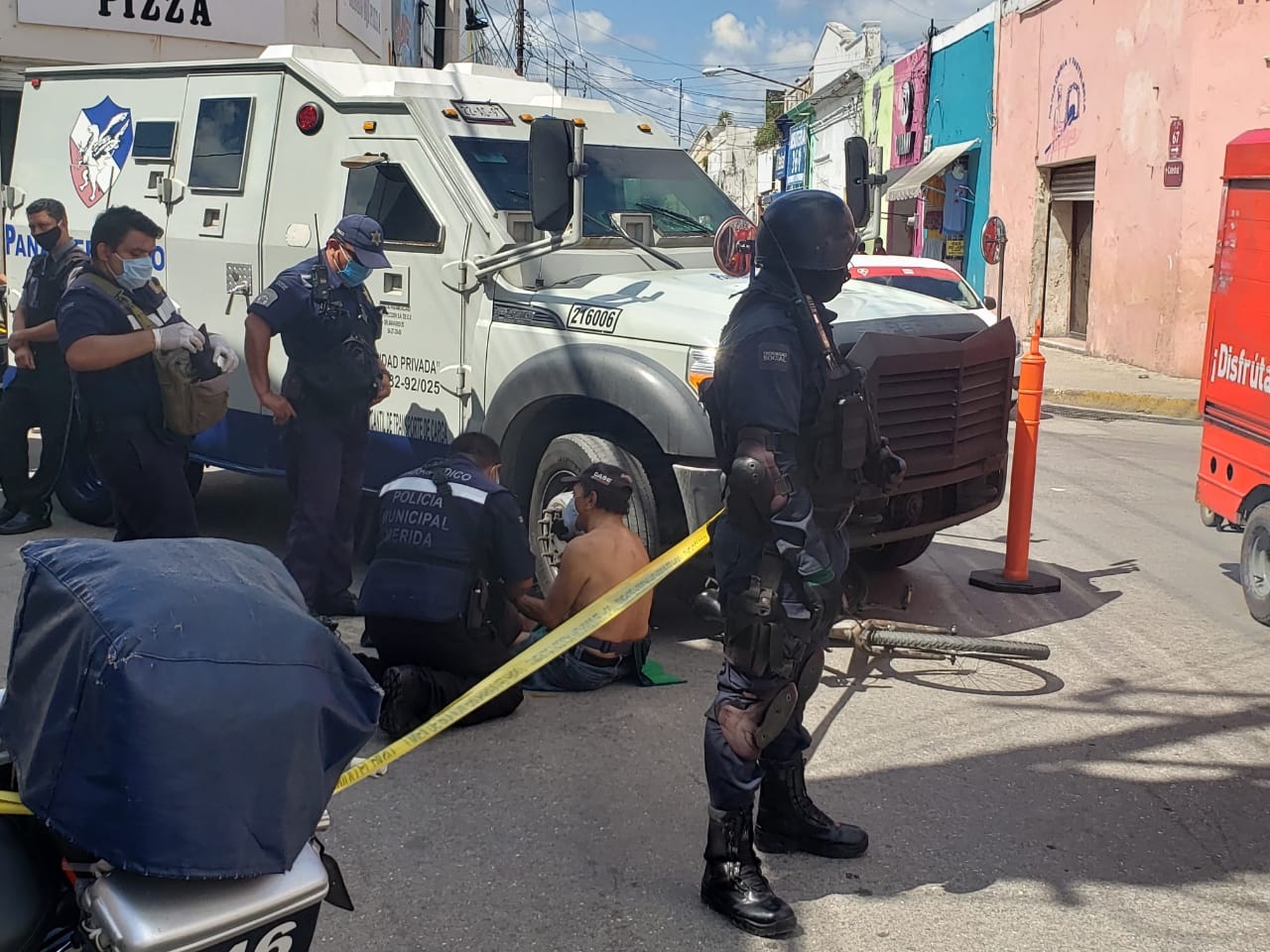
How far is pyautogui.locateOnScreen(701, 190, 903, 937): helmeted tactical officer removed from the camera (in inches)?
136

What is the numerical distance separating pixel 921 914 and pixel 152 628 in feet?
7.71

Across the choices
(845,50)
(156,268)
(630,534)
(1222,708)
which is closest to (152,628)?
(630,534)

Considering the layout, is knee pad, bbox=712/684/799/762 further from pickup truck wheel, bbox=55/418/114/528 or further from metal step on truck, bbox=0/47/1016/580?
pickup truck wheel, bbox=55/418/114/528

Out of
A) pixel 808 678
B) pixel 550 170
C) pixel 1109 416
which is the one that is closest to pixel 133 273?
pixel 550 170

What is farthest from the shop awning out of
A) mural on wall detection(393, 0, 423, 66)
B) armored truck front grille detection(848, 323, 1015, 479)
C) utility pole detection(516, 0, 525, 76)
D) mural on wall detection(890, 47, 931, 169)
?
armored truck front grille detection(848, 323, 1015, 479)

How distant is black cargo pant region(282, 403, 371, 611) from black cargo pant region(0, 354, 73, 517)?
2.45 m

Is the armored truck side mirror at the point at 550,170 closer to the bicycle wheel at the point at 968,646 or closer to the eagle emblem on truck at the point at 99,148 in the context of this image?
the bicycle wheel at the point at 968,646

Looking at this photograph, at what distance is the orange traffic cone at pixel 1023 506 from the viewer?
6.63m

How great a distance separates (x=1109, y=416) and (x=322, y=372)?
35.6ft

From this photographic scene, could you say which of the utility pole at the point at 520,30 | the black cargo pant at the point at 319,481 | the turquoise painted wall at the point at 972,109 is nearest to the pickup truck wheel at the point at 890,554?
the black cargo pant at the point at 319,481

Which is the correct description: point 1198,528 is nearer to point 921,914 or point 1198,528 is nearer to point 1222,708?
point 1222,708

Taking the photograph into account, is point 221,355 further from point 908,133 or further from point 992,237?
point 908,133

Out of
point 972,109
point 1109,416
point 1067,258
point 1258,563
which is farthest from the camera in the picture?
point 972,109

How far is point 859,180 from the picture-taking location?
6.67 m
